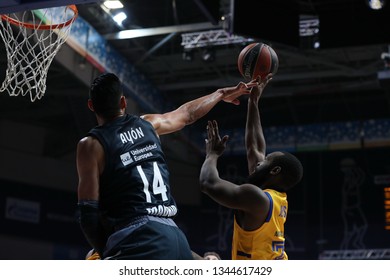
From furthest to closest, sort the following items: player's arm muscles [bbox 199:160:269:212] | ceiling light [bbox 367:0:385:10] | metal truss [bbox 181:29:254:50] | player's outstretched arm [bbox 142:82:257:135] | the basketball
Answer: metal truss [bbox 181:29:254:50]
ceiling light [bbox 367:0:385:10]
the basketball
player's outstretched arm [bbox 142:82:257:135]
player's arm muscles [bbox 199:160:269:212]

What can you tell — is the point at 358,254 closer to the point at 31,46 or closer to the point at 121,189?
the point at 31,46

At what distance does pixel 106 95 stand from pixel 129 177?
429mm

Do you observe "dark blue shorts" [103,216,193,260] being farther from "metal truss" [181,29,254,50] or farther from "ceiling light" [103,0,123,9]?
"metal truss" [181,29,254,50]

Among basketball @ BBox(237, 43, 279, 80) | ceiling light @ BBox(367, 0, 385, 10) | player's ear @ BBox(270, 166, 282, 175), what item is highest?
ceiling light @ BBox(367, 0, 385, 10)

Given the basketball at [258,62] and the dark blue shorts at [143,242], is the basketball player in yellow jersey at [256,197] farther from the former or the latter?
the basketball at [258,62]

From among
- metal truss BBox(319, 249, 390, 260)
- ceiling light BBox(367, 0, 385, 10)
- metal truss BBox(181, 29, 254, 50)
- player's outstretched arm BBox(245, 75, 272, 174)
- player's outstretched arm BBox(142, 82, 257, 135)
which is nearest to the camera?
player's outstretched arm BBox(142, 82, 257, 135)

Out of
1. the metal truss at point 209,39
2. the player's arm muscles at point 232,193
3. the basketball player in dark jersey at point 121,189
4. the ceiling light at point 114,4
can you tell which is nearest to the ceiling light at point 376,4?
the metal truss at point 209,39

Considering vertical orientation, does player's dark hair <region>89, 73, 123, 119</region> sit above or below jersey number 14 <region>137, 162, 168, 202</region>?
above

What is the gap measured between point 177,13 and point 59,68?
103 inches

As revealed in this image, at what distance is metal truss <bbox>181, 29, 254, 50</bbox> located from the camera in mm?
11867

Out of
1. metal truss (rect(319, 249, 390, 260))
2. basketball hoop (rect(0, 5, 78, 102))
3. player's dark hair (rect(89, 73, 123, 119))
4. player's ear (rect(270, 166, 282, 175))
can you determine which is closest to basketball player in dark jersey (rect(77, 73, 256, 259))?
player's dark hair (rect(89, 73, 123, 119))

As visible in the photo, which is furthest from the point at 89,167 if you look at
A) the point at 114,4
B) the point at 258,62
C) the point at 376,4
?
the point at 114,4

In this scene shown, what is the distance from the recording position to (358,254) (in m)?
13.5

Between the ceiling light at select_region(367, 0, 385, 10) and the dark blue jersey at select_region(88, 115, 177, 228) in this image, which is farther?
the ceiling light at select_region(367, 0, 385, 10)
